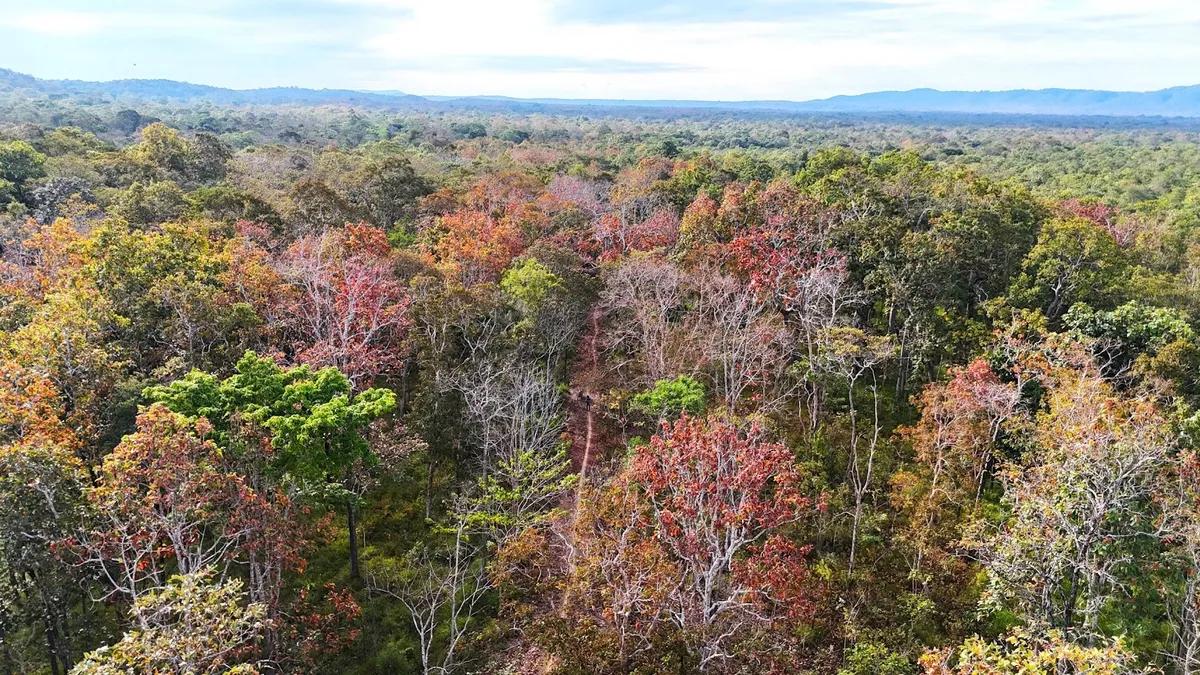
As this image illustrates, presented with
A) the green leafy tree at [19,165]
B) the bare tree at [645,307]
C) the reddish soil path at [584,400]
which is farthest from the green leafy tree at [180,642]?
the green leafy tree at [19,165]

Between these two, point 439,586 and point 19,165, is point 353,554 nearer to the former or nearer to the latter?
point 439,586

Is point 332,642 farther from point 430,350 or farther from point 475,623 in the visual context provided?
point 430,350

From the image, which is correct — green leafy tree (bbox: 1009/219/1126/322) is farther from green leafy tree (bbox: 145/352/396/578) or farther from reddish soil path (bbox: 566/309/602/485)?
green leafy tree (bbox: 145/352/396/578)

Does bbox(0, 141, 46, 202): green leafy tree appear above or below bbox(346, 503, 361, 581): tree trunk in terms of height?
above

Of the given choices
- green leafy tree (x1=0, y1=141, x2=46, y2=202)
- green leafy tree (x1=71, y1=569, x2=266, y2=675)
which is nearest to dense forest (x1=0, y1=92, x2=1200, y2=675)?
green leafy tree (x1=71, y1=569, x2=266, y2=675)

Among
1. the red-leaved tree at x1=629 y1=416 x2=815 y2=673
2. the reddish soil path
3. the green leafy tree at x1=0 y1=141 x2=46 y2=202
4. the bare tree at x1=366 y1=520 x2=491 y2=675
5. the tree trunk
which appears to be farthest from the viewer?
the green leafy tree at x1=0 y1=141 x2=46 y2=202

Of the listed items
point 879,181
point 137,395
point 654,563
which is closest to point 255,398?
point 137,395

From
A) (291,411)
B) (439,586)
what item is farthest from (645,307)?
(291,411)

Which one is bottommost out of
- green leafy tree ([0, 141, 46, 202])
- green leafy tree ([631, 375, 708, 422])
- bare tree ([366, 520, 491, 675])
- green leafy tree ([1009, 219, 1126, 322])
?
bare tree ([366, 520, 491, 675])

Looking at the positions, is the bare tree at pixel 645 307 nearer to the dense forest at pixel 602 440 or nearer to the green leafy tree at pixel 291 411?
the dense forest at pixel 602 440
